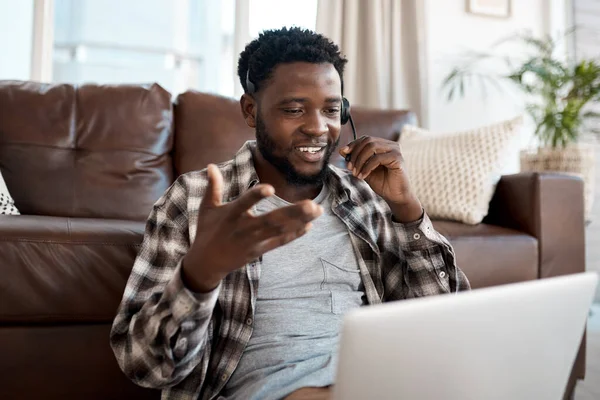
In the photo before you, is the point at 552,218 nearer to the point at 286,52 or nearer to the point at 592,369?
the point at 592,369

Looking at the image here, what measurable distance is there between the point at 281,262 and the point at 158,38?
7.63 feet

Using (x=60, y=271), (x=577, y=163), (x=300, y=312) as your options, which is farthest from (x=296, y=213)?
(x=577, y=163)

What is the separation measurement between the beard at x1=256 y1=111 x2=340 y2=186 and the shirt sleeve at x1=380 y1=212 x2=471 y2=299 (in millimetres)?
163

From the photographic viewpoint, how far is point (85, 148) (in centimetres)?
197

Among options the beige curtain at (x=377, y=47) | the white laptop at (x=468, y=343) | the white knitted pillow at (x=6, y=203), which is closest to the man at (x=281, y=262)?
the white laptop at (x=468, y=343)

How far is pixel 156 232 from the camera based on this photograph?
41.2 inches

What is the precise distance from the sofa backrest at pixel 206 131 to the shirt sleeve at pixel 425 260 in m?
0.99

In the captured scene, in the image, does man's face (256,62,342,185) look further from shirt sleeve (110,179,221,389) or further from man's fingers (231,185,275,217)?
man's fingers (231,185,275,217)

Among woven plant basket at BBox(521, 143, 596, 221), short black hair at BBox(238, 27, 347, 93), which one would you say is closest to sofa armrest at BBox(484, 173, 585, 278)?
woven plant basket at BBox(521, 143, 596, 221)

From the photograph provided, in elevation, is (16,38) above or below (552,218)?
above

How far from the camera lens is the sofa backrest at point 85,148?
1.90 metres

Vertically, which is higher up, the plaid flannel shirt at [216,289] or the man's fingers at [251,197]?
the man's fingers at [251,197]

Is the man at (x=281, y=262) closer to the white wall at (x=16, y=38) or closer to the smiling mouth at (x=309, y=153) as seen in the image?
the smiling mouth at (x=309, y=153)

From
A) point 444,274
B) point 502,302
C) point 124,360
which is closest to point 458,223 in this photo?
point 444,274
